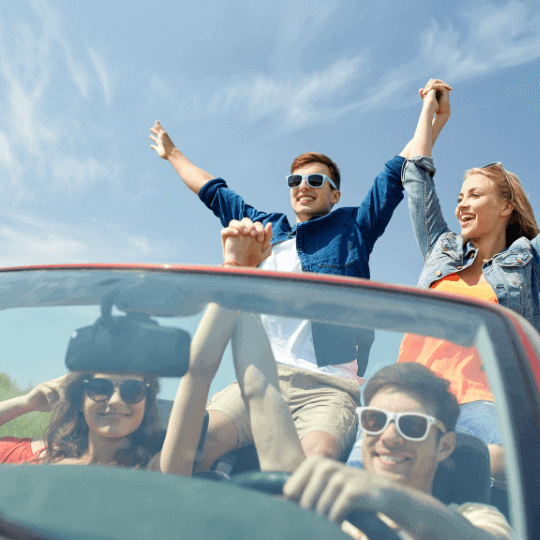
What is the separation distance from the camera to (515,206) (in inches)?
116

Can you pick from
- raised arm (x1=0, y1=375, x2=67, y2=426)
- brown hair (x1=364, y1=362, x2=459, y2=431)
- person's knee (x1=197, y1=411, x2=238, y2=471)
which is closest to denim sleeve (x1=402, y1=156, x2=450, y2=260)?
brown hair (x1=364, y1=362, x2=459, y2=431)

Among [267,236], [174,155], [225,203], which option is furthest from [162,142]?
[267,236]

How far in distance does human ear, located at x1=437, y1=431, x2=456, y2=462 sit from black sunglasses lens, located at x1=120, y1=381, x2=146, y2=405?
2.01 feet

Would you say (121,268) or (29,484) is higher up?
(121,268)

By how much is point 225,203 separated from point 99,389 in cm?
272

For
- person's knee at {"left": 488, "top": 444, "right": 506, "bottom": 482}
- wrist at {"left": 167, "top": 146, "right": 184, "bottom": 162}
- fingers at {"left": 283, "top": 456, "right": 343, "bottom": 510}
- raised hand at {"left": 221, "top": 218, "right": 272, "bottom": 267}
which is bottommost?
fingers at {"left": 283, "top": 456, "right": 343, "bottom": 510}

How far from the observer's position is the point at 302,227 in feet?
10.6

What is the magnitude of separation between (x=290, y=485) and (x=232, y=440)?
0.17 m

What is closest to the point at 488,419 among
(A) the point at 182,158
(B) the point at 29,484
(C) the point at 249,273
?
(C) the point at 249,273

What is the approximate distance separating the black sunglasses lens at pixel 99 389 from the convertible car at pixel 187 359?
0.03 meters

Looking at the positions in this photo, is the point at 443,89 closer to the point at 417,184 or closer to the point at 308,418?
the point at 417,184

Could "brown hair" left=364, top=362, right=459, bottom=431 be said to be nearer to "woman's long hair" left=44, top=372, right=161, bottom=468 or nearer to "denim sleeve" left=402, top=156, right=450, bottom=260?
"woman's long hair" left=44, top=372, right=161, bottom=468

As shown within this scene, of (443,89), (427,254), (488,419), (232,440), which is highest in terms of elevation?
(443,89)

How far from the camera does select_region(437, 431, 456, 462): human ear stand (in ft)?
2.94
